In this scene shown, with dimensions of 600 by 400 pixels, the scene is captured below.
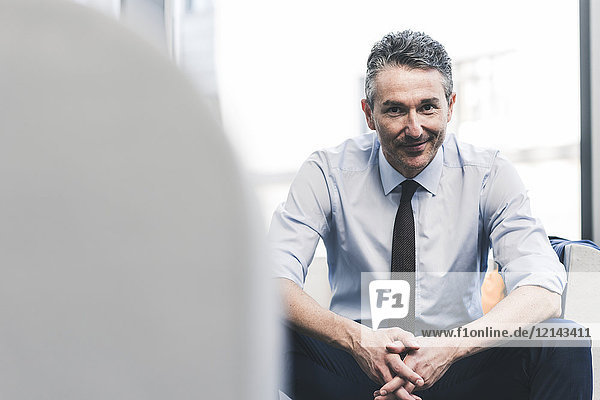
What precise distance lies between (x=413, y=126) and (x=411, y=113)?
0.04m

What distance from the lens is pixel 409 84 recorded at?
146cm

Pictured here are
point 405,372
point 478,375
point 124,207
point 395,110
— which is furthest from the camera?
point 395,110

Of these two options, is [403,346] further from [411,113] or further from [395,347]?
[411,113]

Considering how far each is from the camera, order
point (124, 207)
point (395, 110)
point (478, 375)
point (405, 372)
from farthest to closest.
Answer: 1. point (395, 110)
2. point (478, 375)
3. point (405, 372)
4. point (124, 207)

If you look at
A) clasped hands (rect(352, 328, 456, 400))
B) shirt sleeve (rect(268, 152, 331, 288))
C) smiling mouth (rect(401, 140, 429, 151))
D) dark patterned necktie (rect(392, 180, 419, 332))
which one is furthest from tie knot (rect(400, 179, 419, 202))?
clasped hands (rect(352, 328, 456, 400))

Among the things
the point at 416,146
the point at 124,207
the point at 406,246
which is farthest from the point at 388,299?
the point at 124,207

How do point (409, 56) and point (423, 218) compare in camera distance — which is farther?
point (423, 218)

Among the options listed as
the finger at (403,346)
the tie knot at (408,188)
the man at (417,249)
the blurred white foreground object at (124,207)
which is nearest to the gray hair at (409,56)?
the man at (417,249)

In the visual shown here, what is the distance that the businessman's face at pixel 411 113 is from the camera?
4.81ft

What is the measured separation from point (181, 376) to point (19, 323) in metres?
0.08

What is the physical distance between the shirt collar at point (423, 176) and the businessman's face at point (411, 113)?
0.05m

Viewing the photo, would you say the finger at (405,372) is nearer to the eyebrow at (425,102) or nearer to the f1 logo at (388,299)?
the f1 logo at (388,299)

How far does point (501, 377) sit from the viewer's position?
1381 mm

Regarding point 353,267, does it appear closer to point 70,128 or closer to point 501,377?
point 501,377
